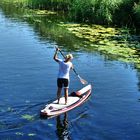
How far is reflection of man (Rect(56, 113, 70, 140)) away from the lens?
1870cm

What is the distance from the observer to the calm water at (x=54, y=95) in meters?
19.3

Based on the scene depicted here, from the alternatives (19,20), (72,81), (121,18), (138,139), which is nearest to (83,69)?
(72,81)

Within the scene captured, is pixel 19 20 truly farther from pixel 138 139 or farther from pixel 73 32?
pixel 138 139

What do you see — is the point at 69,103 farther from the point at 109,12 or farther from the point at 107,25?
the point at 107,25

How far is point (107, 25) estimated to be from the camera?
47969mm

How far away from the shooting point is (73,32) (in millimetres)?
43938

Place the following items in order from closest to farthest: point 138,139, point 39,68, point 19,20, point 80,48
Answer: point 138,139 → point 39,68 → point 80,48 → point 19,20

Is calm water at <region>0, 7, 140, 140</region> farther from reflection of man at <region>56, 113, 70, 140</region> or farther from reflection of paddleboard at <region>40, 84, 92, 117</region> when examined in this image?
reflection of paddleboard at <region>40, 84, 92, 117</region>

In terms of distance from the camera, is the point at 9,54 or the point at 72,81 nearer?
the point at 72,81

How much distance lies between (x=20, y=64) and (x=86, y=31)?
14646mm

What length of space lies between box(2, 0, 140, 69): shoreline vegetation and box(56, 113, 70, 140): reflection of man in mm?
14831

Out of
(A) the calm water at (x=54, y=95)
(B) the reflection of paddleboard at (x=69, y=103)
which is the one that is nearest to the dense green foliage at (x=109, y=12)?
(A) the calm water at (x=54, y=95)

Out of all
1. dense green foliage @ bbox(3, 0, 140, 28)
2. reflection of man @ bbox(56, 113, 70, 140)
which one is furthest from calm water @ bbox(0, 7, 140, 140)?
dense green foliage @ bbox(3, 0, 140, 28)

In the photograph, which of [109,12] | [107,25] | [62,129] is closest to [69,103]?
[62,129]
